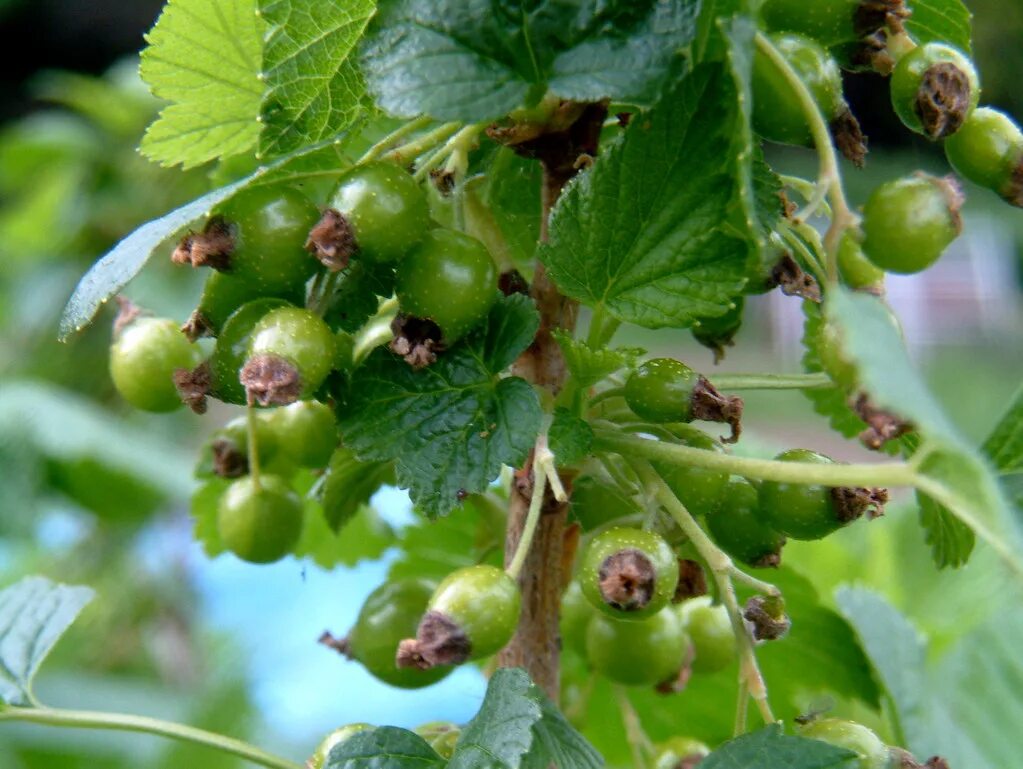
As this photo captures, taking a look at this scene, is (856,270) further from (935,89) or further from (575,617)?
(575,617)

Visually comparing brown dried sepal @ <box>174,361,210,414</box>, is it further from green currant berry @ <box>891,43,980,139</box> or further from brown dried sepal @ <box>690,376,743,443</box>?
green currant berry @ <box>891,43,980,139</box>

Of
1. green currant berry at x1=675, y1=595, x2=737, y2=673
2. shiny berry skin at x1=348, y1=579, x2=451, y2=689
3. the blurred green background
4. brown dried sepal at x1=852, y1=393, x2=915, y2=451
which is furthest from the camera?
the blurred green background

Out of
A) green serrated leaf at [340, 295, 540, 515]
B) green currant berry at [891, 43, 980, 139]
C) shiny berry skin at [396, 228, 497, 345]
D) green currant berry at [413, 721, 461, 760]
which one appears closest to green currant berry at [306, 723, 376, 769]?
green currant berry at [413, 721, 461, 760]

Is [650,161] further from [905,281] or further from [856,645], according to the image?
[905,281]

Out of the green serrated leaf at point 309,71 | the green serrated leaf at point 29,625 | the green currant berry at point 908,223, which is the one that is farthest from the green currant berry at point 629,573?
the green serrated leaf at point 29,625

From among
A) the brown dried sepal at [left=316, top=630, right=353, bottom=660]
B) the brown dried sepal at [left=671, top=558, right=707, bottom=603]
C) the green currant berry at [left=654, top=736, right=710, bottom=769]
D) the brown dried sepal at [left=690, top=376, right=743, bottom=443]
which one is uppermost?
the brown dried sepal at [left=690, top=376, right=743, bottom=443]

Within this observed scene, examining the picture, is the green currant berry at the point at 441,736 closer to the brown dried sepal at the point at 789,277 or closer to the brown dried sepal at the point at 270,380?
the brown dried sepal at the point at 270,380

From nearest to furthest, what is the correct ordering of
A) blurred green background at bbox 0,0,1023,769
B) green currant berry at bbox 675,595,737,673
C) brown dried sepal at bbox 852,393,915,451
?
brown dried sepal at bbox 852,393,915,451, green currant berry at bbox 675,595,737,673, blurred green background at bbox 0,0,1023,769
